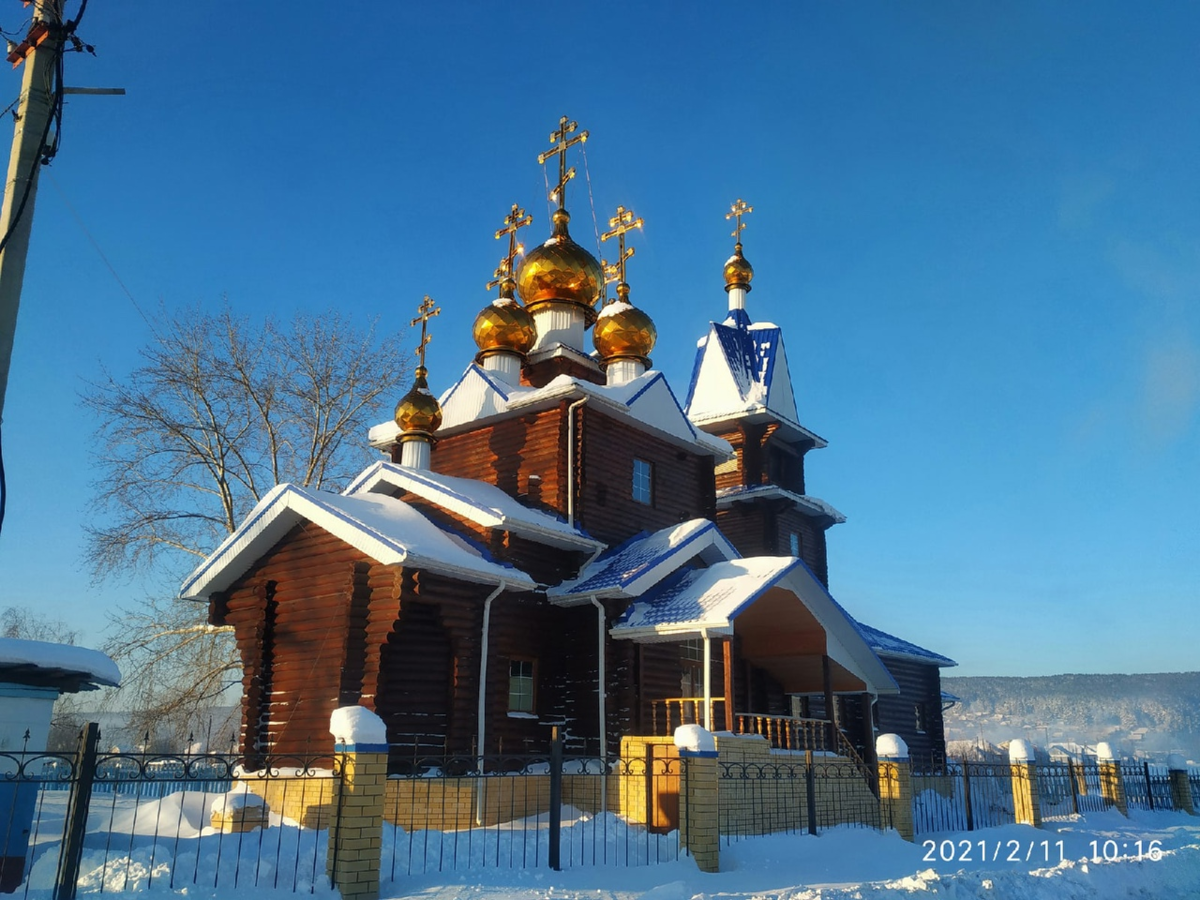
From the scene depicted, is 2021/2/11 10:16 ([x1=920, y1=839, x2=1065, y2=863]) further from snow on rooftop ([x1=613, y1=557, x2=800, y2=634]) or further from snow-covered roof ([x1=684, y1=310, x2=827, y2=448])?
snow-covered roof ([x1=684, y1=310, x2=827, y2=448])

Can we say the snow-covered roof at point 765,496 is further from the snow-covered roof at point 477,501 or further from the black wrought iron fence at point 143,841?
the black wrought iron fence at point 143,841

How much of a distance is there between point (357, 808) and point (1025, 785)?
1066 centimetres

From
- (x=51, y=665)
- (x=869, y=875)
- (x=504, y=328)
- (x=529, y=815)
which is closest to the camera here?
(x=51, y=665)

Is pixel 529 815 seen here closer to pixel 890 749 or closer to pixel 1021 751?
pixel 890 749

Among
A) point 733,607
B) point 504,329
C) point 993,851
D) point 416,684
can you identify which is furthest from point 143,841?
point 504,329

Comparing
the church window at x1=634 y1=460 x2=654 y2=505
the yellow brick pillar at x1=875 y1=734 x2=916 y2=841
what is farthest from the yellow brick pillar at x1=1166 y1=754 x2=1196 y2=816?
the church window at x1=634 y1=460 x2=654 y2=505

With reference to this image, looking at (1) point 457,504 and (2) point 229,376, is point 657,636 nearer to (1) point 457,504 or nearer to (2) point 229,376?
(1) point 457,504

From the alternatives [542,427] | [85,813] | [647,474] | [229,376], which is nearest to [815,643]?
[647,474]

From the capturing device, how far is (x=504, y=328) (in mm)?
17641

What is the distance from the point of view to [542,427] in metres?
16.0

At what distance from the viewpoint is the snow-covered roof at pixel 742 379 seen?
23484 mm

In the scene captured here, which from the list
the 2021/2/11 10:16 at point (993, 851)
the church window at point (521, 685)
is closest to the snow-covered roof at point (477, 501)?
the church window at point (521, 685)

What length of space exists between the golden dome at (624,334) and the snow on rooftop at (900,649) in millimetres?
9276

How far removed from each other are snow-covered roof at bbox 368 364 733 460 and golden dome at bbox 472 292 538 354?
70 centimetres
